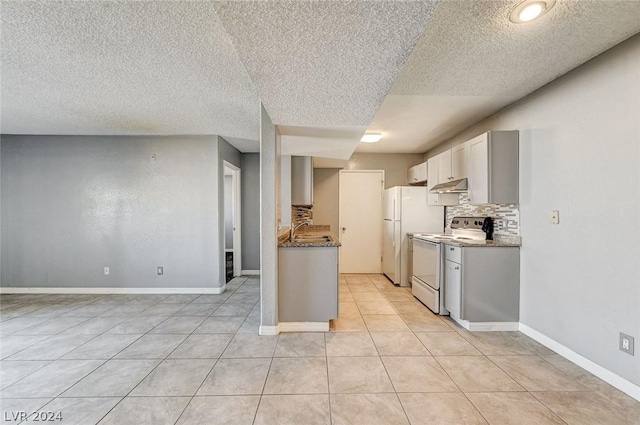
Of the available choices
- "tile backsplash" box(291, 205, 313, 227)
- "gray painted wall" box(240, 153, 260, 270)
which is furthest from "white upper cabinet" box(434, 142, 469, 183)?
"gray painted wall" box(240, 153, 260, 270)

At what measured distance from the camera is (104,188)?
417 centimetres

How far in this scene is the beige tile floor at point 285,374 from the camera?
1685 mm

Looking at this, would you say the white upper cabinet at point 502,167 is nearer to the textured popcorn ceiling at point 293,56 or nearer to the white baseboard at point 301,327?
the textured popcorn ceiling at point 293,56

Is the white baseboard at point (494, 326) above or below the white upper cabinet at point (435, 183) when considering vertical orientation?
below

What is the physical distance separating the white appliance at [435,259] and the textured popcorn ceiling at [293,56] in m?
1.42

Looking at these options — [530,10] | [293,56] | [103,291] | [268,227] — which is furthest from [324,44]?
[103,291]

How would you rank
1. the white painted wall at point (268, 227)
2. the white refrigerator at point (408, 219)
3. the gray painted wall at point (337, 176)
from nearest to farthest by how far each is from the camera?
the white painted wall at point (268, 227) → the white refrigerator at point (408, 219) → the gray painted wall at point (337, 176)

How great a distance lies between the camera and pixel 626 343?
187 cm

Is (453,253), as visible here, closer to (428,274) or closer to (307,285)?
(428,274)

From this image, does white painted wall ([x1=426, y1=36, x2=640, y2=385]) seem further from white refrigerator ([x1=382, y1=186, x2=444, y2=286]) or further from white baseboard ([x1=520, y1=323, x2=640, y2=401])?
white refrigerator ([x1=382, y1=186, x2=444, y2=286])

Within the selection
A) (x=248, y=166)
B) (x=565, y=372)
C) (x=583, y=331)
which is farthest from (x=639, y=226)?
(x=248, y=166)

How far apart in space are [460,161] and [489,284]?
59.3 inches

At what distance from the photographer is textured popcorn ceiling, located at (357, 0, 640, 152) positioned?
1.58m

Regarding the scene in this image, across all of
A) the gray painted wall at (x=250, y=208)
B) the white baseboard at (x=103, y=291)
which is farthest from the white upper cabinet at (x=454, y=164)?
the white baseboard at (x=103, y=291)
